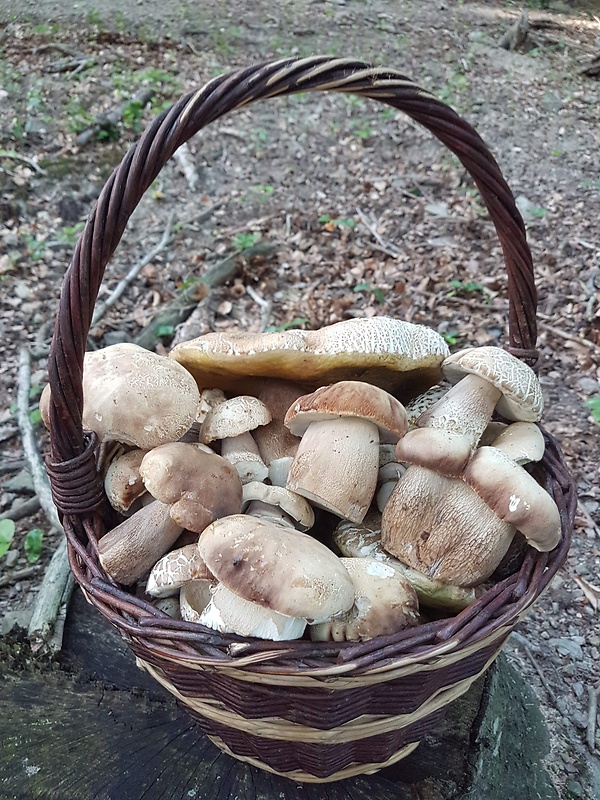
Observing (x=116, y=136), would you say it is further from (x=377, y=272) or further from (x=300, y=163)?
(x=377, y=272)

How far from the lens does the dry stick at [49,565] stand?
→ 2.00 meters

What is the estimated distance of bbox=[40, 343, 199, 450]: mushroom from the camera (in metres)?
1.59

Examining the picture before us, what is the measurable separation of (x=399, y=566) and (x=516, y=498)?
0.33m

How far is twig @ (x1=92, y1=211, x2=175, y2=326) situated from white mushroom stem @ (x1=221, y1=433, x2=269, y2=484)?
2549 millimetres

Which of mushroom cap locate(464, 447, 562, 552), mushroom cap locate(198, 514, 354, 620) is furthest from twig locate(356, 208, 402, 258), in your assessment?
mushroom cap locate(198, 514, 354, 620)

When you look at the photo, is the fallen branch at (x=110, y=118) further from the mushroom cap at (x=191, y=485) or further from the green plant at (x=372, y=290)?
the mushroom cap at (x=191, y=485)

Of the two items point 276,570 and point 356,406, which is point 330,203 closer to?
point 356,406

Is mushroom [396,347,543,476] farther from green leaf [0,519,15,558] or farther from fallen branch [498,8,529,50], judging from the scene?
fallen branch [498,8,529,50]

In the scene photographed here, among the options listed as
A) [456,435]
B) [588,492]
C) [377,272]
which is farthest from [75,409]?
[377,272]

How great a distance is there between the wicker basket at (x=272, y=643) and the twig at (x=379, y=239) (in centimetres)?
315

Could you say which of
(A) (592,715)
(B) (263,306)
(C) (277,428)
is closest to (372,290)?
(B) (263,306)

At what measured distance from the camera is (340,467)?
1556mm

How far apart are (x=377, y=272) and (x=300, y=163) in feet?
6.81

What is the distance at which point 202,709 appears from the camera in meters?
1.43
